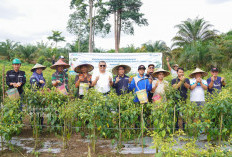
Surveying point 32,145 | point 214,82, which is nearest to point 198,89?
point 214,82

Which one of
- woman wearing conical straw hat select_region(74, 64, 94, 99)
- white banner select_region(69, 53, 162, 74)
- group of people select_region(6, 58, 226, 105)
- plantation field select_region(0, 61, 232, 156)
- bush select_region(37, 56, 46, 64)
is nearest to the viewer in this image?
plantation field select_region(0, 61, 232, 156)

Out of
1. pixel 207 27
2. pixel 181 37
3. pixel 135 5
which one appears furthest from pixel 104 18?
pixel 207 27

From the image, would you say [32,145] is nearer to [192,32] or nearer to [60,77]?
[60,77]

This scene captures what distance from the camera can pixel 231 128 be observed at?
12.3ft

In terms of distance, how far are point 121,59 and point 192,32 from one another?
454 inches

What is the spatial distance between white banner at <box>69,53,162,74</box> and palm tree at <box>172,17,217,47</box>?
10.4 metres

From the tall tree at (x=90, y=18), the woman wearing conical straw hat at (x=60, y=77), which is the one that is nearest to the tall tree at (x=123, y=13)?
the tall tree at (x=90, y=18)

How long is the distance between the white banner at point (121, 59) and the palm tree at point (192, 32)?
10.4 m

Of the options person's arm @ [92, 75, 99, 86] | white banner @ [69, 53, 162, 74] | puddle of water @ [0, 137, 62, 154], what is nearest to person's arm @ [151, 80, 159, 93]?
person's arm @ [92, 75, 99, 86]

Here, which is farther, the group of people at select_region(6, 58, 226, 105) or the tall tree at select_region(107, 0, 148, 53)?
the tall tree at select_region(107, 0, 148, 53)

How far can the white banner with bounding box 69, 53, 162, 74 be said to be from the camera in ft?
28.2

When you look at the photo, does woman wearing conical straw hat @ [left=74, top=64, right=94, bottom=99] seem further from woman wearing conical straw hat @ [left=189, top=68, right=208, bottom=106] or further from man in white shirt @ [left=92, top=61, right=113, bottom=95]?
woman wearing conical straw hat @ [left=189, top=68, right=208, bottom=106]

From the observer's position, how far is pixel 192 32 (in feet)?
58.6

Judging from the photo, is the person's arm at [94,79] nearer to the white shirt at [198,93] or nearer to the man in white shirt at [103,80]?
the man in white shirt at [103,80]
